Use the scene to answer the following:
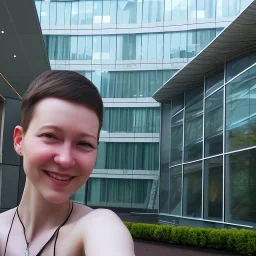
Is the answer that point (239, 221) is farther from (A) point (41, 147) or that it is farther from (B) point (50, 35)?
(B) point (50, 35)

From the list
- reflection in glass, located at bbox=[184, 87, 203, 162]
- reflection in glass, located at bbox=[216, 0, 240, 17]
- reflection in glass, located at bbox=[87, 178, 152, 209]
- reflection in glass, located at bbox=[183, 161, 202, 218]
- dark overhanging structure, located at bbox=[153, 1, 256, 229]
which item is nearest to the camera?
dark overhanging structure, located at bbox=[153, 1, 256, 229]

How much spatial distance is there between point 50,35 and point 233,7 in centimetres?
1365

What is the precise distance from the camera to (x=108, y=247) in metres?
1.03

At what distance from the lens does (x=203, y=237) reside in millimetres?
14516

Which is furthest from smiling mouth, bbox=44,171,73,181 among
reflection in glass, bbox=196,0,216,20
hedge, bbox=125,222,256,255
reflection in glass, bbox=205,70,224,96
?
reflection in glass, bbox=196,0,216,20

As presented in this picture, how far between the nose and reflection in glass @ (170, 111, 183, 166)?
22.6 meters

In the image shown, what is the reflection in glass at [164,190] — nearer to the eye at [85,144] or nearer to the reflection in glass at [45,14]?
the reflection in glass at [45,14]

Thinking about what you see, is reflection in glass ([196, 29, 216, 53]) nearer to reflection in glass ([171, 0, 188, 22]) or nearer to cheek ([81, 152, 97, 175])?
reflection in glass ([171, 0, 188, 22])

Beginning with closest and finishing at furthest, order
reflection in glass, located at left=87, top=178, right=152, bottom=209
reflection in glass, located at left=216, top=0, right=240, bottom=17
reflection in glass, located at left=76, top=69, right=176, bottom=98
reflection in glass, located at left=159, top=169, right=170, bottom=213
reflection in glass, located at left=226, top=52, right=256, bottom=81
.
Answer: reflection in glass, located at left=226, top=52, right=256, bottom=81, reflection in glass, located at left=159, top=169, right=170, bottom=213, reflection in glass, located at left=216, top=0, right=240, bottom=17, reflection in glass, located at left=87, top=178, right=152, bottom=209, reflection in glass, located at left=76, top=69, right=176, bottom=98

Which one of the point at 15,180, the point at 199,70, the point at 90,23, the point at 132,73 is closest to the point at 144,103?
the point at 132,73

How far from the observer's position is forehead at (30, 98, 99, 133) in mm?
1186

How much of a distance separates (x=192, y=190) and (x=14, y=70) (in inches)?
368

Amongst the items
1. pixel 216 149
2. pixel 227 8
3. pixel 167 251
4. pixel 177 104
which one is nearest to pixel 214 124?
pixel 216 149

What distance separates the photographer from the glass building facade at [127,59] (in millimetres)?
34094
